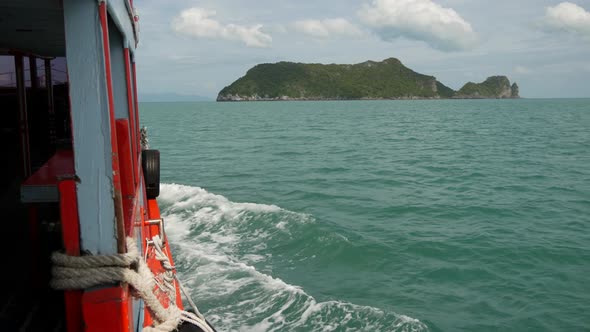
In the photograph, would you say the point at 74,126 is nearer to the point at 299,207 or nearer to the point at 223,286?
the point at 223,286

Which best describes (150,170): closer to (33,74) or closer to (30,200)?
(33,74)

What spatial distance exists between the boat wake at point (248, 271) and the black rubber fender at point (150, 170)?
6.24ft

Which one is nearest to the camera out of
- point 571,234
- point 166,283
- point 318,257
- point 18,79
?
point 166,283

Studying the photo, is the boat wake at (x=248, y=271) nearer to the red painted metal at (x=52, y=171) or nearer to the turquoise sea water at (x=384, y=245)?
the turquoise sea water at (x=384, y=245)

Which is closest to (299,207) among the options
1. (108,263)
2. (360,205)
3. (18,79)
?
(360,205)

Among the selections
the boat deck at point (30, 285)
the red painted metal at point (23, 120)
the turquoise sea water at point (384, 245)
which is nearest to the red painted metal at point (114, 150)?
the boat deck at point (30, 285)

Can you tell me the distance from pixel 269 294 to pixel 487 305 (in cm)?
367

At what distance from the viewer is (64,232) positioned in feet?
8.05

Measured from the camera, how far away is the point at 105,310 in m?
2.46

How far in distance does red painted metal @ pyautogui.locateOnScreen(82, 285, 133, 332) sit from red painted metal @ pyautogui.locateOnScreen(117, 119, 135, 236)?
0.39 meters

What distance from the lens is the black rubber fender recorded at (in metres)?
8.22

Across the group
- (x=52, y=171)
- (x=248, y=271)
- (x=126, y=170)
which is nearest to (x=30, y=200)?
(x=52, y=171)

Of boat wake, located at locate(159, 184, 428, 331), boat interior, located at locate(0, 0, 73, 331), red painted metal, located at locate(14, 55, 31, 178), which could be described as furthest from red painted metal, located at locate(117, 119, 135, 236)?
red painted metal, located at locate(14, 55, 31, 178)

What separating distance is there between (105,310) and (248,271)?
23.0ft
